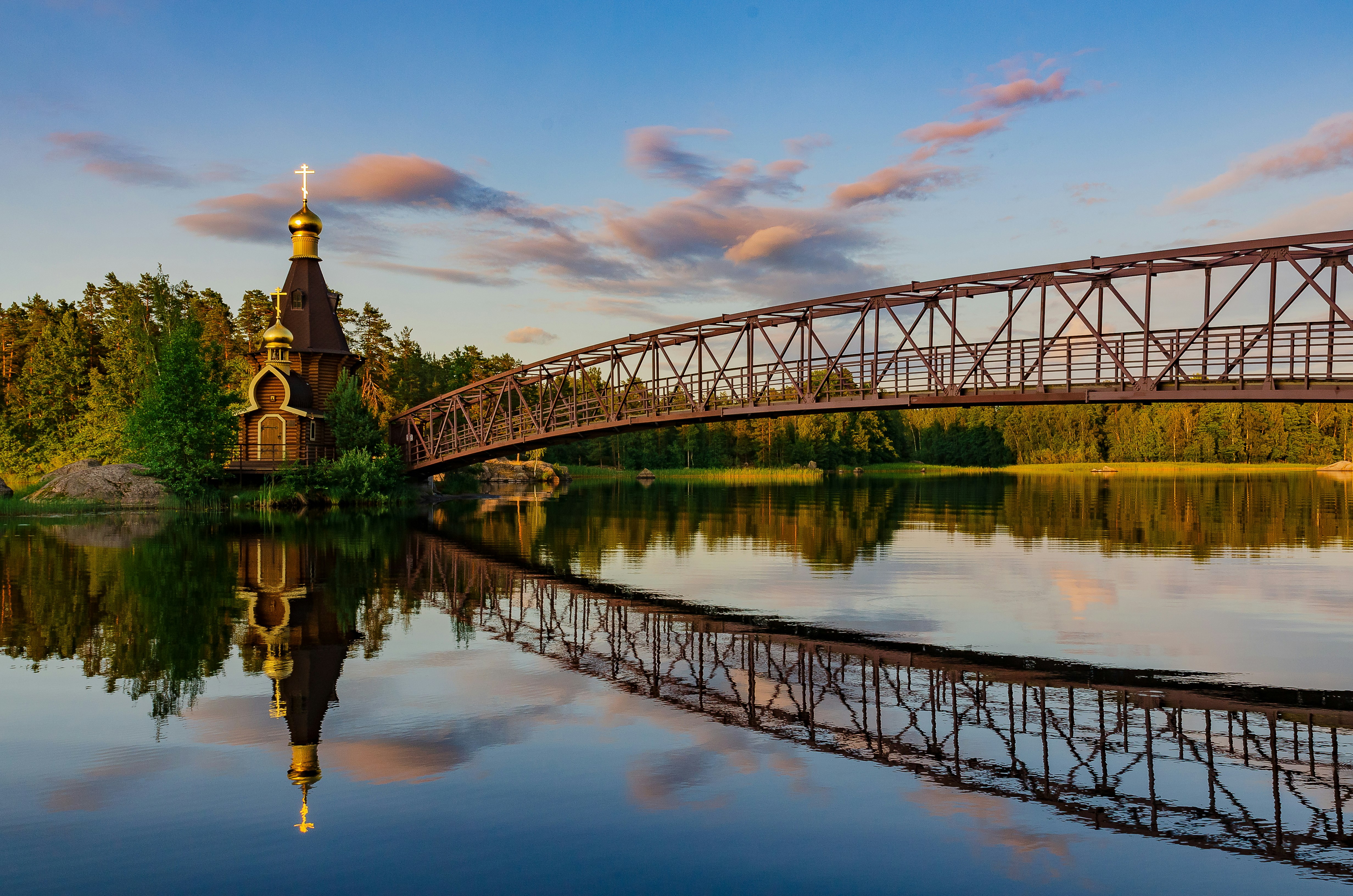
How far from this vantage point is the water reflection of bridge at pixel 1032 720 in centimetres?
958

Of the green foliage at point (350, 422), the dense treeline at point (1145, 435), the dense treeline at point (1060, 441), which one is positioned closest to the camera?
the green foliage at point (350, 422)

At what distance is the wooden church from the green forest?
2.11 metres

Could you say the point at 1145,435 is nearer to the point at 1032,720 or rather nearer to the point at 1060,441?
the point at 1060,441

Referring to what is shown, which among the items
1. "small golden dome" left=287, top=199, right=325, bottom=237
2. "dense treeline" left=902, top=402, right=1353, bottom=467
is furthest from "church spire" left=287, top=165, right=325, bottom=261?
"dense treeline" left=902, top=402, right=1353, bottom=467

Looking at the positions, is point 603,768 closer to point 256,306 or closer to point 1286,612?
point 1286,612

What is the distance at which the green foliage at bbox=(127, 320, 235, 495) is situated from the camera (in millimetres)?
55500

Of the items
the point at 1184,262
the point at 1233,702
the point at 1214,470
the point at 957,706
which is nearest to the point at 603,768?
the point at 957,706

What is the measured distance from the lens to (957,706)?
13.2 m

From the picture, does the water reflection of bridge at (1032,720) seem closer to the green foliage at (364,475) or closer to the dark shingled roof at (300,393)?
the green foliage at (364,475)

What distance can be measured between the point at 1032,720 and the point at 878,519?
36.5 metres

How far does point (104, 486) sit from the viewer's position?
54344 millimetres

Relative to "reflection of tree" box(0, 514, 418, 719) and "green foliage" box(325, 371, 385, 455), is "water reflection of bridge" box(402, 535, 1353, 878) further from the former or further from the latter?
"green foliage" box(325, 371, 385, 455)

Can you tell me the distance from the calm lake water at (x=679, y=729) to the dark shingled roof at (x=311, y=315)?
124ft

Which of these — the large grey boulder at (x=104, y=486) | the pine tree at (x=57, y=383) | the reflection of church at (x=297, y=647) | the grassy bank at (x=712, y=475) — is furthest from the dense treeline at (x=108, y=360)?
the reflection of church at (x=297, y=647)
